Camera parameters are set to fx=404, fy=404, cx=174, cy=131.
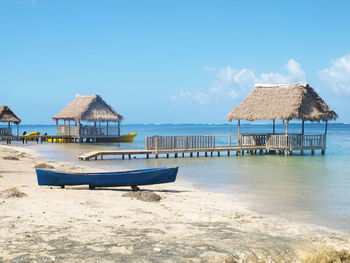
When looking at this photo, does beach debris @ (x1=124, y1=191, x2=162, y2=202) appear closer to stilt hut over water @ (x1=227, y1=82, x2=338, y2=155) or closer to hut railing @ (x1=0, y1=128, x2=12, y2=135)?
stilt hut over water @ (x1=227, y1=82, x2=338, y2=155)

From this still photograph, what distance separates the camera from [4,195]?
8.98 meters

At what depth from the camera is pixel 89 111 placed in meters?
37.4

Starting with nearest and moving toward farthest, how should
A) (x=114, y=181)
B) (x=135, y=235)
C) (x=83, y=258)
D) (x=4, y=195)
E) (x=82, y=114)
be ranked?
(x=83, y=258) < (x=135, y=235) < (x=4, y=195) < (x=114, y=181) < (x=82, y=114)

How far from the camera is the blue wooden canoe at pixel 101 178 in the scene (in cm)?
1073

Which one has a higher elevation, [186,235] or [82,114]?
Answer: [82,114]

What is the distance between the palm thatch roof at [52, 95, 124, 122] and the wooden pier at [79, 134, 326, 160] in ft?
43.2

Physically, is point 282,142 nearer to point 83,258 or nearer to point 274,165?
point 274,165

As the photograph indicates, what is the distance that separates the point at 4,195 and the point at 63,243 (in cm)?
369

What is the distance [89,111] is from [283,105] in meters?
19.3

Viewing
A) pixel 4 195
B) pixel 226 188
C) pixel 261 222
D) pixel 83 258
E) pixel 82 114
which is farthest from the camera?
pixel 82 114

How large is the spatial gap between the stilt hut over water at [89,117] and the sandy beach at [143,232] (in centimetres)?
2743

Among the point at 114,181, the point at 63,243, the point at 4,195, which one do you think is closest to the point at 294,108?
the point at 114,181

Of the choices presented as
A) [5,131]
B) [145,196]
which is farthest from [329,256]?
[5,131]

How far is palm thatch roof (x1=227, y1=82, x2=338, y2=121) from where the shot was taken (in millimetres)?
24148
